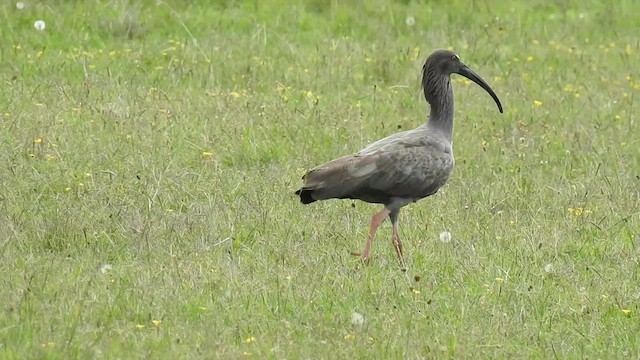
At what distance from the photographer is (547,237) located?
9.44 meters

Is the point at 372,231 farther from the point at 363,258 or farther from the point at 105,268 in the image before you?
the point at 105,268

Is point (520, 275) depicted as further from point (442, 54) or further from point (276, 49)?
point (276, 49)

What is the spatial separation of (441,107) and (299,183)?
1.46m

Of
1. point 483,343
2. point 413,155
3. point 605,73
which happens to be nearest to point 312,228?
point 413,155

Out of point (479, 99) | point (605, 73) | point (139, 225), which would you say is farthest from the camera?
point (605, 73)

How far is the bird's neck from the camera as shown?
9664 mm

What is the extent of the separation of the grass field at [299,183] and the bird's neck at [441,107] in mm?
682

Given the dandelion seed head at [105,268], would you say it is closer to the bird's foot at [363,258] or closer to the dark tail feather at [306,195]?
the dark tail feather at [306,195]

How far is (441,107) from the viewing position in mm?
9711

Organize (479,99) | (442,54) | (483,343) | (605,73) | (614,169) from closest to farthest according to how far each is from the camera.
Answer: (483,343), (442,54), (614,169), (479,99), (605,73)

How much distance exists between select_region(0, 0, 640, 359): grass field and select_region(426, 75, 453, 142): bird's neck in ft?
2.24

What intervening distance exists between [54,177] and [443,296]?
3.45m

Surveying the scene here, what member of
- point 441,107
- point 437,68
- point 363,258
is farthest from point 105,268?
point 437,68

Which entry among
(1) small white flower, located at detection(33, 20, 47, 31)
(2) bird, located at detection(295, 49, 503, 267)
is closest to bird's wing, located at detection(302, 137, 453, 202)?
(2) bird, located at detection(295, 49, 503, 267)
